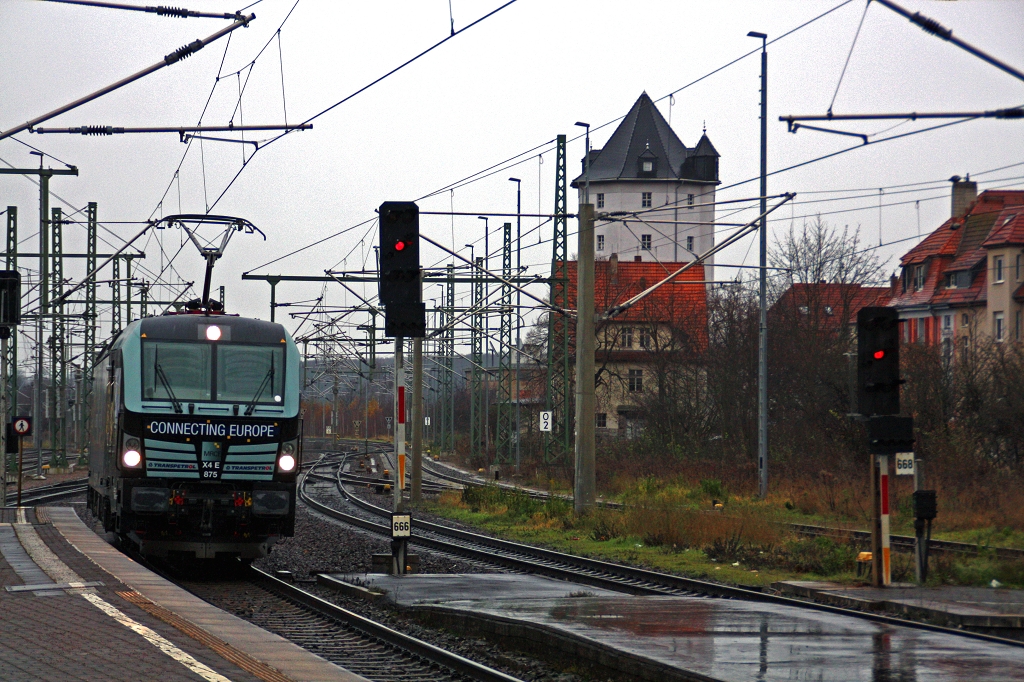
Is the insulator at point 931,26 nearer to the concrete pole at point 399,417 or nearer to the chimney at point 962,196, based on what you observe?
the concrete pole at point 399,417

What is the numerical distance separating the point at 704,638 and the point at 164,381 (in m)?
9.27

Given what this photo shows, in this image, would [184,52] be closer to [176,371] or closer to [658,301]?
[176,371]

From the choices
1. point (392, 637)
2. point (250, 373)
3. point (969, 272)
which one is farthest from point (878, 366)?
point (969, 272)

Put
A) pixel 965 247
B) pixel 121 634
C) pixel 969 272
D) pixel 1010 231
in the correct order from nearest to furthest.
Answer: pixel 121 634, pixel 1010 231, pixel 969 272, pixel 965 247

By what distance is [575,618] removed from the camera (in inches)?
455

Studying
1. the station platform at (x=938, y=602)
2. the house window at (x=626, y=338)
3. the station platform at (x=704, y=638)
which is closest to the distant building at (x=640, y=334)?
the house window at (x=626, y=338)

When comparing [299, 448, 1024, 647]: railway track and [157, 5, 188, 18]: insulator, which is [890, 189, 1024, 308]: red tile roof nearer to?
[299, 448, 1024, 647]: railway track

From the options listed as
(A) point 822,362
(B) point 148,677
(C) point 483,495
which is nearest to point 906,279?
(A) point 822,362

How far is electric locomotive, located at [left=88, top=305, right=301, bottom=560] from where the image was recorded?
53.5ft

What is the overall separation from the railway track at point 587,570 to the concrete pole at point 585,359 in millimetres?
2708

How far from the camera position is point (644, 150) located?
102188 mm

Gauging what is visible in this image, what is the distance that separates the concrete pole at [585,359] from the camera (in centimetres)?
2455

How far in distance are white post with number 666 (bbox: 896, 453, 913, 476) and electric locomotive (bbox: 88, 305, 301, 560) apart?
322 inches

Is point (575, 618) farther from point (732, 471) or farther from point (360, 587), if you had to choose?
point (732, 471)
